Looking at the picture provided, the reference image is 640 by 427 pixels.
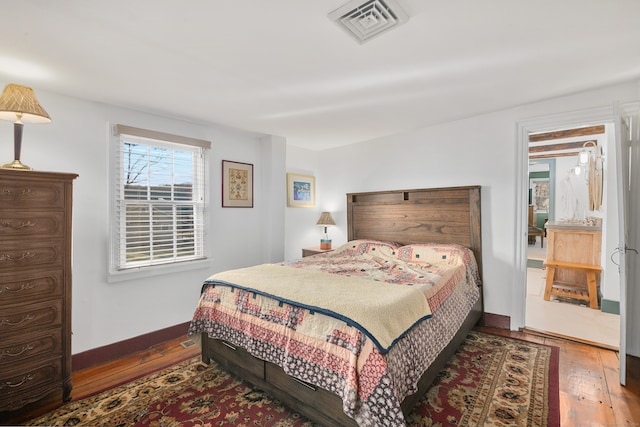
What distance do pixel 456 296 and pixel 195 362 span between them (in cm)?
229

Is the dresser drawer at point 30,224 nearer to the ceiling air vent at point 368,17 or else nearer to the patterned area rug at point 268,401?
the patterned area rug at point 268,401

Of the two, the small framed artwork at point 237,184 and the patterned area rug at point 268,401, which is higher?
the small framed artwork at point 237,184

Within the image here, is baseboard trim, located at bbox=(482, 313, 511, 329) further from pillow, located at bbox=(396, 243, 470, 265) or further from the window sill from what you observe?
the window sill

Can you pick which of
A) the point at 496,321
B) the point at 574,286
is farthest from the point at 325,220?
the point at 574,286

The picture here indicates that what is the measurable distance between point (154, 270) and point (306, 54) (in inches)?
96.9

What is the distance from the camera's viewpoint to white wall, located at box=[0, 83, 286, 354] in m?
2.49

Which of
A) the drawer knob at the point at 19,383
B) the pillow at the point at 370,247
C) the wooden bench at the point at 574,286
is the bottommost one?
the drawer knob at the point at 19,383

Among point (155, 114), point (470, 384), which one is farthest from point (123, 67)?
point (470, 384)

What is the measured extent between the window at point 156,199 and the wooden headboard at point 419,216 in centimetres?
209

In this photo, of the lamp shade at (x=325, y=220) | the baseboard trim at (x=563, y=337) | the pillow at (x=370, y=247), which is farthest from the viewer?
the lamp shade at (x=325, y=220)

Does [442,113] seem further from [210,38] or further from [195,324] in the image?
[195,324]

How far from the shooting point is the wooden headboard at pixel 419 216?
3.31 metres

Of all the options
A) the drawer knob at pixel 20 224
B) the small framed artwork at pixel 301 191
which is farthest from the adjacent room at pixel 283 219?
the small framed artwork at pixel 301 191

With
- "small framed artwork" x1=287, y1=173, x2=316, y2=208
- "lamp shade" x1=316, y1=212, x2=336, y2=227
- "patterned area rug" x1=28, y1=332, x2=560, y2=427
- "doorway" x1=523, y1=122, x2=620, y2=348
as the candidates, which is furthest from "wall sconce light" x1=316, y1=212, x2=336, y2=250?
"doorway" x1=523, y1=122, x2=620, y2=348
